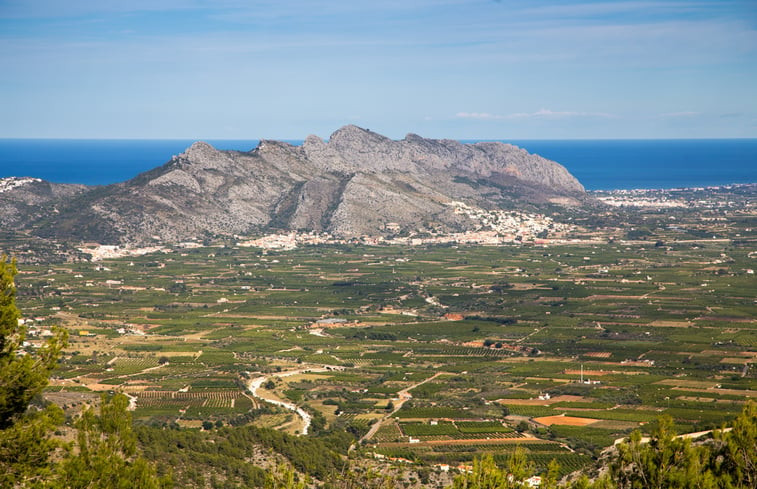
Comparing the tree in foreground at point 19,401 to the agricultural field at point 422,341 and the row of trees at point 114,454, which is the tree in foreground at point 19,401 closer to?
the row of trees at point 114,454

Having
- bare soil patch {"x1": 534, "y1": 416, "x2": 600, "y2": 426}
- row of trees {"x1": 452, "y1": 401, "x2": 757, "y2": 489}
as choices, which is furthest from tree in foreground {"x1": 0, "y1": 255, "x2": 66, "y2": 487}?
bare soil patch {"x1": 534, "y1": 416, "x2": 600, "y2": 426}

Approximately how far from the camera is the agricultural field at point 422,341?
279 ft

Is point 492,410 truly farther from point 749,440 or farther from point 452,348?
point 749,440

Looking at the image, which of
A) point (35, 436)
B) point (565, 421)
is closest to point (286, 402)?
point (565, 421)

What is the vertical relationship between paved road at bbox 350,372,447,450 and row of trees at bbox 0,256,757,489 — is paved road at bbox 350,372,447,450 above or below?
below

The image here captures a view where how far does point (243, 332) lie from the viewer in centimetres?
12631

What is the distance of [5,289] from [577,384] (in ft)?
255

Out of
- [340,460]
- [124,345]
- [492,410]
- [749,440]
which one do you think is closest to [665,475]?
[749,440]

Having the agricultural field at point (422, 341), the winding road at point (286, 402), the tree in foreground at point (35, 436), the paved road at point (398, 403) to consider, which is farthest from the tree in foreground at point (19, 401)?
the winding road at point (286, 402)

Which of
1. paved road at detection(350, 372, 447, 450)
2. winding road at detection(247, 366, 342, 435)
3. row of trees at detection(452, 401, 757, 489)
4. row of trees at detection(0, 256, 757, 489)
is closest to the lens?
row of trees at detection(0, 256, 757, 489)

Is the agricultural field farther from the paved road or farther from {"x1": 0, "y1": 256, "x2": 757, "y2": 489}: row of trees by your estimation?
{"x1": 0, "y1": 256, "x2": 757, "y2": 489}: row of trees

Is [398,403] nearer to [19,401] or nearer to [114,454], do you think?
[114,454]

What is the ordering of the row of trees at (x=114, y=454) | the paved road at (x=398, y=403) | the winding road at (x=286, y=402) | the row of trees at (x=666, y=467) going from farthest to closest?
the winding road at (x=286, y=402) < the paved road at (x=398, y=403) < the row of trees at (x=666, y=467) < the row of trees at (x=114, y=454)

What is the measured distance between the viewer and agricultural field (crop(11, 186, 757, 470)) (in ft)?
279
